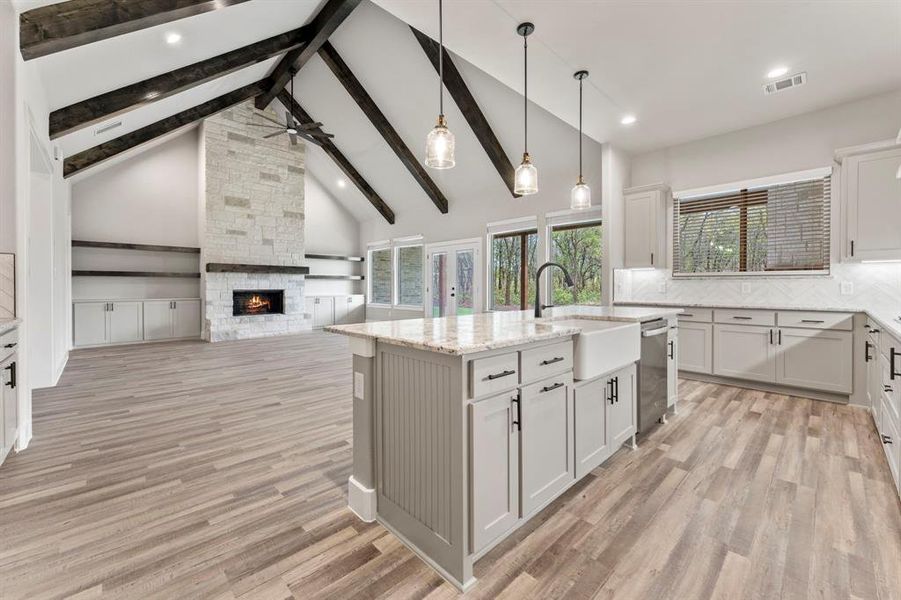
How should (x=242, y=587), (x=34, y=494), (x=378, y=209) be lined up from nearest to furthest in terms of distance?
(x=242, y=587), (x=34, y=494), (x=378, y=209)

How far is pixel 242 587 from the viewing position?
150cm

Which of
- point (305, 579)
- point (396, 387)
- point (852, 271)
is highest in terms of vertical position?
point (852, 271)

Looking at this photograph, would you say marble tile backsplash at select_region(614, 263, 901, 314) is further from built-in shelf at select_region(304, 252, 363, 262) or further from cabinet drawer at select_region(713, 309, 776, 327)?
built-in shelf at select_region(304, 252, 363, 262)

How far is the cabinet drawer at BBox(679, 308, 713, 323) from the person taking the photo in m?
4.43

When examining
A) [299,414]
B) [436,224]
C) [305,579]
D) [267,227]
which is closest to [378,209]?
[436,224]

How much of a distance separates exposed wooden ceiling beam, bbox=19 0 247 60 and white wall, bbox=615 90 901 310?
5384 mm

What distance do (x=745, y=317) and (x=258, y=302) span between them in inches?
328

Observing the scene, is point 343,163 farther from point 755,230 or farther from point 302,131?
point 755,230

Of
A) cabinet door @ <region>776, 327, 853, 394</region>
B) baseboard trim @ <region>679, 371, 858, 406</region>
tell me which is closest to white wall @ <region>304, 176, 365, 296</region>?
baseboard trim @ <region>679, 371, 858, 406</region>

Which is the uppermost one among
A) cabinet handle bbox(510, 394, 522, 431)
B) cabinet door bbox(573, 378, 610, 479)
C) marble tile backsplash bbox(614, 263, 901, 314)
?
marble tile backsplash bbox(614, 263, 901, 314)

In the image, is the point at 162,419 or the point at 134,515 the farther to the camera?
the point at 162,419

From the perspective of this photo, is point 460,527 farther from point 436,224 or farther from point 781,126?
point 436,224

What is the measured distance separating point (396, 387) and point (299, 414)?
208 centimetres

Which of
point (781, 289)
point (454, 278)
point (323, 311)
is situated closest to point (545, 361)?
point (781, 289)
